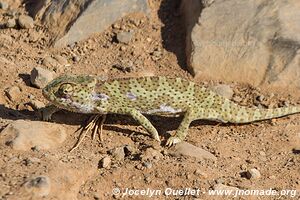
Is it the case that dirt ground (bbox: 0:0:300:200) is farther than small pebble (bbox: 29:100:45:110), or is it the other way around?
small pebble (bbox: 29:100:45:110)

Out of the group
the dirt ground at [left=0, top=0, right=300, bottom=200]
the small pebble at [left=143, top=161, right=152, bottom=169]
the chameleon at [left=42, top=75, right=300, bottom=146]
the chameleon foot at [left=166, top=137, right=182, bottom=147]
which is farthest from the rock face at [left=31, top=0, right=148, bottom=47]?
the small pebble at [left=143, top=161, right=152, bottom=169]

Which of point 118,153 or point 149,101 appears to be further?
point 149,101

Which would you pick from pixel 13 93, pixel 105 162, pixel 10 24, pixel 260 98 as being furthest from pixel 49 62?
pixel 260 98

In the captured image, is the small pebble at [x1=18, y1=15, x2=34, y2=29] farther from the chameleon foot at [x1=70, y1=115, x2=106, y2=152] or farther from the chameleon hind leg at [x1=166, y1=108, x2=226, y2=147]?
the chameleon hind leg at [x1=166, y1=108, x2=226, y2=147]

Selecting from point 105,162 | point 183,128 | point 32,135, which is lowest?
point 105,162

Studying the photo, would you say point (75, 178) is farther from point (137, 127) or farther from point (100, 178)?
point (137, 127)

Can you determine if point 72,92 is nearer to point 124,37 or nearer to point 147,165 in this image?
point 147,165
